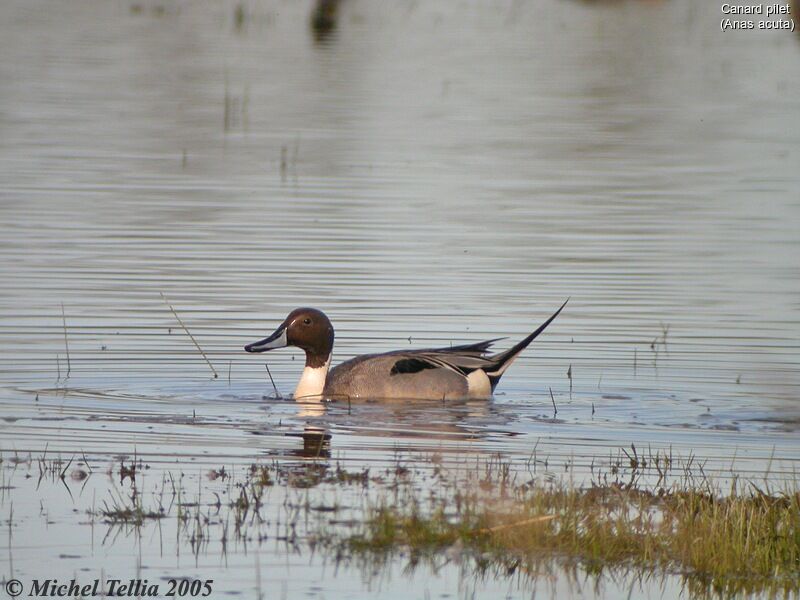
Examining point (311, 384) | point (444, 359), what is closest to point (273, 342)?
point (311, 384)

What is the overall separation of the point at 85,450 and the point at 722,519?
359cm

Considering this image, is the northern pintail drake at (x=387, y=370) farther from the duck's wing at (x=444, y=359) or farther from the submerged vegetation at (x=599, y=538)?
the submerged vegetation at (x=599, y=538)

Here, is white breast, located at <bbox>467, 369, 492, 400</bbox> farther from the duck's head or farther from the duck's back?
the duck's head

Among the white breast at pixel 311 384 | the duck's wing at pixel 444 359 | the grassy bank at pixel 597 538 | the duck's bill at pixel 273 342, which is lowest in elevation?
the grassy bank at pixel 597 538

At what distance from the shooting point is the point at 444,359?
1061 centimetres

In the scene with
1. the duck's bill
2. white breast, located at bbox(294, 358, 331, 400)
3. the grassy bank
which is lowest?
the grassy bank

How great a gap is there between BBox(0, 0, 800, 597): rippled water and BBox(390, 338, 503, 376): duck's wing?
0.98ft

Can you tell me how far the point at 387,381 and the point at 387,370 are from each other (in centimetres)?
11

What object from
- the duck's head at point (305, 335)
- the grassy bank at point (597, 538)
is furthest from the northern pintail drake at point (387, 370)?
the grassy bank at point (597, 538)

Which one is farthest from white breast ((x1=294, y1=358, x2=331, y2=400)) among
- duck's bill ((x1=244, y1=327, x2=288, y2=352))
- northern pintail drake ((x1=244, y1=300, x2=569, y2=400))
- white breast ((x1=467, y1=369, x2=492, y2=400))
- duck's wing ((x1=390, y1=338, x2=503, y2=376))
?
white breast ((x1=467, y1=369, x2=492, y2=400))

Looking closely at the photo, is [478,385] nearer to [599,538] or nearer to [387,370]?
[387,370]

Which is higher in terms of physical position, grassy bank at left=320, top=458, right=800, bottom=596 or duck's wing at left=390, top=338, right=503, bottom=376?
duck's wing at left=390, top=338, right=503, bottom=376

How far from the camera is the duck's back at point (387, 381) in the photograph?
34.6 ft

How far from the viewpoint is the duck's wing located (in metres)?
10.5
